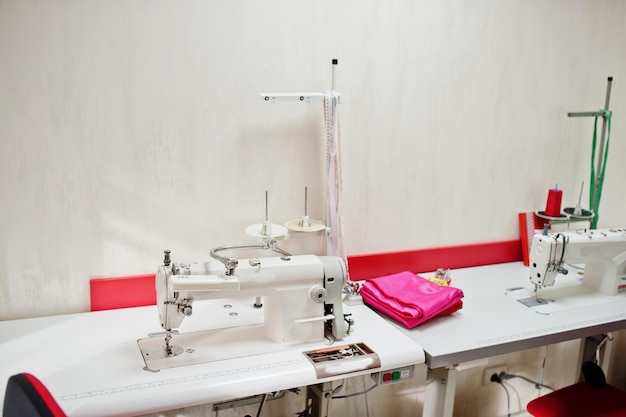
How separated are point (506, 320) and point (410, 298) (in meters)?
0.36

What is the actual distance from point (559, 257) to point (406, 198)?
2.13 feet

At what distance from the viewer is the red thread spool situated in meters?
2.48

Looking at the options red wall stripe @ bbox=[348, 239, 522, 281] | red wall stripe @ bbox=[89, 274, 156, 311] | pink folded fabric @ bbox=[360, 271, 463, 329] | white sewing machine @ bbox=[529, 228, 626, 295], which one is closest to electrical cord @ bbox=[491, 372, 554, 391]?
red wall stripe @ bbox=[348, 239, 522, 281]

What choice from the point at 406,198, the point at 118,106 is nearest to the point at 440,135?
the point at 406,198

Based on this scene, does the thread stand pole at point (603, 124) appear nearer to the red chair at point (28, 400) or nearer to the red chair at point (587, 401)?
the red chair at point (587, 401)

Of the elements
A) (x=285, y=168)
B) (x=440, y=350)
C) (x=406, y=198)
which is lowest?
(x=440, y=350)

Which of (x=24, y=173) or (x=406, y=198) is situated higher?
(x=24, y=173)

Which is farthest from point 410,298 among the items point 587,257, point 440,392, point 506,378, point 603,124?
point 603,124

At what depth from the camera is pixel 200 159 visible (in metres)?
1.92

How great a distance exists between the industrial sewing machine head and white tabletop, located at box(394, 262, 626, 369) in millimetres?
304

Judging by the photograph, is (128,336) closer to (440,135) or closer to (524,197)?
(440,135)

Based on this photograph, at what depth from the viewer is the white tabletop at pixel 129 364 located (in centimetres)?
133

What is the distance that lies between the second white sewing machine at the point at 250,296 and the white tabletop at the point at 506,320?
12.3 inches

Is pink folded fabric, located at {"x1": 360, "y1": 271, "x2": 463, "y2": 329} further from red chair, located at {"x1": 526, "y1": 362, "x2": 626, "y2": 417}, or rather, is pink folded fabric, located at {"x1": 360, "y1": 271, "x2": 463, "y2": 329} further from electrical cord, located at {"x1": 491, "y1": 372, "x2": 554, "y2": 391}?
electrical cord, located at {"x1": 491, "y1": 372, "x2": 554, "y2": 391}
